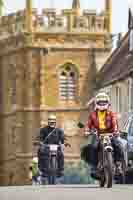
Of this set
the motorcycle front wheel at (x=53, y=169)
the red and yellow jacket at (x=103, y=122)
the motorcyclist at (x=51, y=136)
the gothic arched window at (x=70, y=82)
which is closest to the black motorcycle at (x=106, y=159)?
the red and yellow jacket at (x=103, y=122)

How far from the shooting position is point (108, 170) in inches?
790

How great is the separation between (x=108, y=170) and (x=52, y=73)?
6126 centimetres

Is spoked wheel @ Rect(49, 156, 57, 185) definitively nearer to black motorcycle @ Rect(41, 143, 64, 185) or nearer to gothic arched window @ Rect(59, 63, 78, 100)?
black motorcycle @ Rect(41, 143, 64, 185)

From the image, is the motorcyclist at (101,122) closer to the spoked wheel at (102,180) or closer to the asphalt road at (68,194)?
the spoked wheel at (102,180)

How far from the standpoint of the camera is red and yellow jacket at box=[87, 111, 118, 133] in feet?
Result: 66.6

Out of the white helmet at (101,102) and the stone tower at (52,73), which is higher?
the white helmet at (101,102)

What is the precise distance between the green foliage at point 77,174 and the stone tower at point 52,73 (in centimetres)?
482

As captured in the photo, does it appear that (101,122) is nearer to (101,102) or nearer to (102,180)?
(101,102)

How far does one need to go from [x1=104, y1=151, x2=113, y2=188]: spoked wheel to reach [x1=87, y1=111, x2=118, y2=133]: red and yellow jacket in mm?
392

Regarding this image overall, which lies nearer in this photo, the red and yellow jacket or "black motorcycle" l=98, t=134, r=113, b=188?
"black motorcycle" l=98, t=134, r=113, b=188

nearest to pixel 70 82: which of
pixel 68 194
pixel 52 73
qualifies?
pixel 52 73

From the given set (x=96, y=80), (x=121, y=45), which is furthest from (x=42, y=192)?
(x=96, y=80)

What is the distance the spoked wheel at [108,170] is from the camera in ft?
65.6

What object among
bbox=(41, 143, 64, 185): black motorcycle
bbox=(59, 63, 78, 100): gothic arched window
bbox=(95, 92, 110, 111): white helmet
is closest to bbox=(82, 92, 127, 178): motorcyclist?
bbox=(95, 92, 110, 111): white helmet
